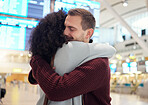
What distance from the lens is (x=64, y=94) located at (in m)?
0.97

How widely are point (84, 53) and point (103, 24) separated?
3259 centimetres

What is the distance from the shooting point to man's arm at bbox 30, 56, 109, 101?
96cm

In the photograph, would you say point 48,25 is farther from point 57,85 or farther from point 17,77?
point 17,77

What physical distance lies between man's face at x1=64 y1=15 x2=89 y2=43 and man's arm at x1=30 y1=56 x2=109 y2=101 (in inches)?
9.0

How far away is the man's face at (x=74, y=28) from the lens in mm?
1155

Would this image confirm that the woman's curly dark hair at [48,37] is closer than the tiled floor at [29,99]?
Yes

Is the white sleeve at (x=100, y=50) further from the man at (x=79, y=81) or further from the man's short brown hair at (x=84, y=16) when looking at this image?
the man's short brown hair at (x=84, y=16)

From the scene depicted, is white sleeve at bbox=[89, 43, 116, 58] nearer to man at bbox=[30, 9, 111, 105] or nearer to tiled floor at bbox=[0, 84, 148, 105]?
man at bbox=[30, 9, 111, 105]

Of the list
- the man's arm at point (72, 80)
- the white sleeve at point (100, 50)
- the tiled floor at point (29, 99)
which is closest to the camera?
the man's arm at point (72, 80)

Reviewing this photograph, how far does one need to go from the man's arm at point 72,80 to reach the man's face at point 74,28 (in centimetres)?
23

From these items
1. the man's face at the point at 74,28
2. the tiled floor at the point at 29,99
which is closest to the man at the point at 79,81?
the man's face at the point at 74,28

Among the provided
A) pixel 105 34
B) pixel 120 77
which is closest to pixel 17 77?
pixel 105 34

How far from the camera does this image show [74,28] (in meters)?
1.16

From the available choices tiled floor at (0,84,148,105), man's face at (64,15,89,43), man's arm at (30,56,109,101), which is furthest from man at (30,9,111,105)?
tiled floor at (0,84,148,105)
